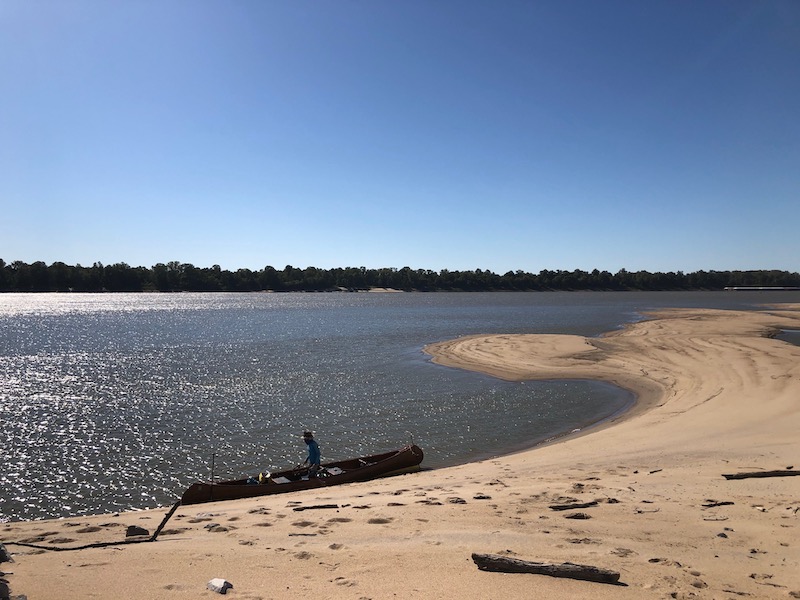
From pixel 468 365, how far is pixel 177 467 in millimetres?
24170

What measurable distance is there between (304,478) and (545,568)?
10.3 metres

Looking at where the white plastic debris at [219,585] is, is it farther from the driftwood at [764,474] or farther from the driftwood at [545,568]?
the driftwood at [764,474]

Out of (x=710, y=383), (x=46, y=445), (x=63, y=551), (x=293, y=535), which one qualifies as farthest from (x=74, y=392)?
(x=710, y=383)

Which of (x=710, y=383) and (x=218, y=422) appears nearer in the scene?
(x=218, y=422)

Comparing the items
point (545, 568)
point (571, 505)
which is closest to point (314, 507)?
point (571, 505)

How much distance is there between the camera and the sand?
643 centimetres

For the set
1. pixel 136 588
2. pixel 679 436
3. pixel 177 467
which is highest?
pixel 136 588

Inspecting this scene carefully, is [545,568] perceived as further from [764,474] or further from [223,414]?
[223,414]

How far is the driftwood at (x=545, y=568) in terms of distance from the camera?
6.27m

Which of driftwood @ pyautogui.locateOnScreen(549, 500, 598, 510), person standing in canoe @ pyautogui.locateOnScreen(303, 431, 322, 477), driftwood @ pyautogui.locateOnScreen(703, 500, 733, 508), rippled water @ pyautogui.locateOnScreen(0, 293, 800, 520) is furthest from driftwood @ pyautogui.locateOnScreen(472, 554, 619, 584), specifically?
rippled water @ pyautogui.locateOnScreen(0, 293, 800, 520)

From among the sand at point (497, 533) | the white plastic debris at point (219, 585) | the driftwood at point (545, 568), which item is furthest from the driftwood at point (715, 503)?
the white plastic debris at point (219, 585)

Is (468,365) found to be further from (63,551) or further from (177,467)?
(63,551)

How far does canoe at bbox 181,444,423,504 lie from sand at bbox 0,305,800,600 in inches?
33.9

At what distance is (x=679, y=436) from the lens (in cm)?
1744
